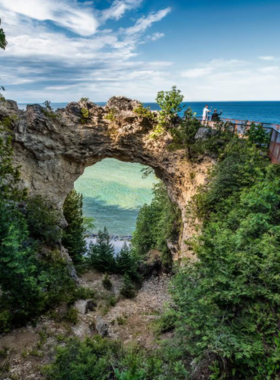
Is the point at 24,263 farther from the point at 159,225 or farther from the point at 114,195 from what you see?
the point at 114,195

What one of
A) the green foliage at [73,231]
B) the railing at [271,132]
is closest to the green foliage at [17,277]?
the green foliage at [73,231]

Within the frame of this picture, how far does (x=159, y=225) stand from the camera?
1927 cm

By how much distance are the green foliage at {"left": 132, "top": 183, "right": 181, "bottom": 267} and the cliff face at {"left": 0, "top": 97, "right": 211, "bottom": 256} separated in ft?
5.36

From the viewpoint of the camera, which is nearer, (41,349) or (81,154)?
(41,349)

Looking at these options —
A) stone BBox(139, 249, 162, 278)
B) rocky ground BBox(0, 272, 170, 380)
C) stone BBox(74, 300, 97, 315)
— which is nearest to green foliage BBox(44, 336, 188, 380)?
rocky ground BBox(0, 272, 170, 380)

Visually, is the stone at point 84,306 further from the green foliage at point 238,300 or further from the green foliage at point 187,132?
the green foliage at point 187,132

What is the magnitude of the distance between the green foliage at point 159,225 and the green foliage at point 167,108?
5678 millimetres

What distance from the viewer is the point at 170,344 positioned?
241 inches

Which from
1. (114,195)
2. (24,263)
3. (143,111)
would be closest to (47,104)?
(143,111)

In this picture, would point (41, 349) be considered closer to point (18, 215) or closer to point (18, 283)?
point (18, 283)

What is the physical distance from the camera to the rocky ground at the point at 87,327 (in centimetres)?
744

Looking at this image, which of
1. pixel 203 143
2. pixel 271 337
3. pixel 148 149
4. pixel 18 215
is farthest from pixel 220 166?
pixel 18 215

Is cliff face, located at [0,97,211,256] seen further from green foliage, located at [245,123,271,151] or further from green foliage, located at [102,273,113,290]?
green foliage, located at [102,273,113,290]

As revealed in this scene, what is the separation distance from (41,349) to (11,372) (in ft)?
3.92
